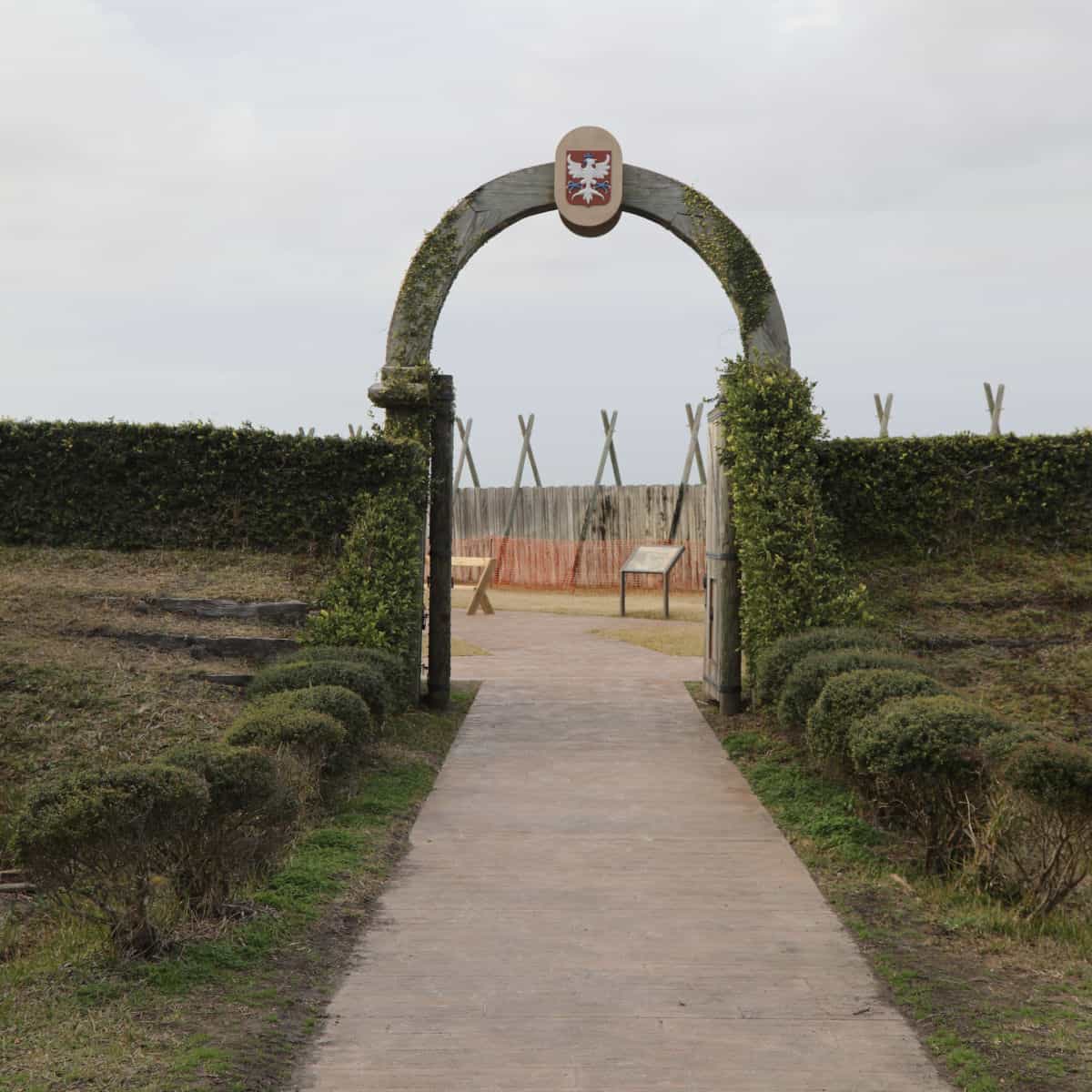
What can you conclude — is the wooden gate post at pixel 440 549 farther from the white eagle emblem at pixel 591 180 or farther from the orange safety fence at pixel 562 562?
the orange safety fence at pixel 562 562

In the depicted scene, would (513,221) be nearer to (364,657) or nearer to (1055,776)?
(364,657)

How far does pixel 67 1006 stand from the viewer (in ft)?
14.4

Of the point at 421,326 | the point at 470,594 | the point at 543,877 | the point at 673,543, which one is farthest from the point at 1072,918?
the point at 673,543

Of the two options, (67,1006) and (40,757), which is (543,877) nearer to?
(67,1006)

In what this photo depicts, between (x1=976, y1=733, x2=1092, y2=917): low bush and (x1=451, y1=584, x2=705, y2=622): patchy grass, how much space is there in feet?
51.2

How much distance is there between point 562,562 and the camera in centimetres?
2902

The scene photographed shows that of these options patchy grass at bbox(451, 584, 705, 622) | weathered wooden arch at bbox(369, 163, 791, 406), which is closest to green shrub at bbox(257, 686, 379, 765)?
weathered wooden arch at bbox(369, 163, 791, 406)

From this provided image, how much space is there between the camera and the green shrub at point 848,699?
7.06 m

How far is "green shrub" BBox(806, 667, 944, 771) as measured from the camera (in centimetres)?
706

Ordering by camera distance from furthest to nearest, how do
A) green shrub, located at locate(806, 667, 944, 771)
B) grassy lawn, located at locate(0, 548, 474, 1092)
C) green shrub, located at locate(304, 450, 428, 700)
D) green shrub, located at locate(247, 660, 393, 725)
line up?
green shrub, located at locate(304, 450, 428, 700) < green shrub, located at locate(247, 660, 393, 725) < green shrub, located at locate(806, 667, 944, 771) < grassy lawn, located at locate(0, 548, 474, 1092)

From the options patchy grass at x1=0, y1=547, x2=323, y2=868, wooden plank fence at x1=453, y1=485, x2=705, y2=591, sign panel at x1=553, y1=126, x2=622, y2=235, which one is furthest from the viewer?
wooden plank fence at x1=453, y1=485, x2=705, y2=591

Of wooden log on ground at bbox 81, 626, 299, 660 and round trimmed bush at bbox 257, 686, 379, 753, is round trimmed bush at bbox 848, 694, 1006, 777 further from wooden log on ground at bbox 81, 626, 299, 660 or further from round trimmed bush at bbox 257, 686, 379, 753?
wooden log on ground at bbox 81, 626, 299, 660

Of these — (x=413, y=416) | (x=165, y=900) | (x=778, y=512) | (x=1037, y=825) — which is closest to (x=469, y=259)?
(x=413, y=416)

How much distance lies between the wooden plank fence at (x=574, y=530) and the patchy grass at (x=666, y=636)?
7263 mm
